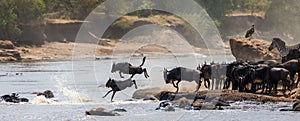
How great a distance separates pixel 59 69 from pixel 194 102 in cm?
3386

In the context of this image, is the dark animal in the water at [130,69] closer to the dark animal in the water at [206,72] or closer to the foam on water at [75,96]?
the foam on water at [75,96]

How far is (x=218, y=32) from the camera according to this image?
116375 millimetres

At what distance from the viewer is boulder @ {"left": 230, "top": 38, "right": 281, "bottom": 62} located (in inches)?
1686

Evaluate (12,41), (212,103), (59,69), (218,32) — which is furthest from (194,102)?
(218,32)

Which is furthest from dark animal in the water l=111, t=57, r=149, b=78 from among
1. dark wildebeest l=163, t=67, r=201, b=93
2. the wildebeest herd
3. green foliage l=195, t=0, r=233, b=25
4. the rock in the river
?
green foliage l=195, t=0, r=233, b=25

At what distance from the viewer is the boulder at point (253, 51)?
42.8m

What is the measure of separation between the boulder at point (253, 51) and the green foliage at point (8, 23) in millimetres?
50414

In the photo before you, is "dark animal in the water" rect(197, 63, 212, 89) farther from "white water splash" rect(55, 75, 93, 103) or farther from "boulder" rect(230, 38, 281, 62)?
"boulder" rect(230, 38, 281, 62)

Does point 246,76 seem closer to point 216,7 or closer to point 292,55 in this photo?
point 292,55

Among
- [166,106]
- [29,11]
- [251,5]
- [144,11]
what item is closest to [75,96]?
[166,106]

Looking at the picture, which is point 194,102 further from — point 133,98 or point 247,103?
point 133,98

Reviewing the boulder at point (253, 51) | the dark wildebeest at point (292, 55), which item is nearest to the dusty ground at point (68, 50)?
the boulder at point (253, 51)

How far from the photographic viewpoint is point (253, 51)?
140 feet

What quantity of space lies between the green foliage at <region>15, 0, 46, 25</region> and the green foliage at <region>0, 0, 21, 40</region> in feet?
10.2
